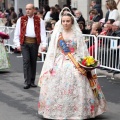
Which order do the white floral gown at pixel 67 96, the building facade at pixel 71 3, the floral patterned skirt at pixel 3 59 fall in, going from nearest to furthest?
the white floral gown at pixel 67 96
the floral patterned skirt at pixel 3 59
the building facade at pixel 71 3

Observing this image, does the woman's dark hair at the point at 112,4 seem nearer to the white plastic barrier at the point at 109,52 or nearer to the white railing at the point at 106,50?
the white railing at the point at 106,50

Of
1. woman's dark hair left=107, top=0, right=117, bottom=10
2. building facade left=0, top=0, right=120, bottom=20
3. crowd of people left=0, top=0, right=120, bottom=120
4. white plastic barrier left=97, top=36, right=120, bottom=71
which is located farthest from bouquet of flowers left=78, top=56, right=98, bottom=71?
building facade left=0, top=0, right=120, bottom=20

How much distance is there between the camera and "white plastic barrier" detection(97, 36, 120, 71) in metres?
11.3

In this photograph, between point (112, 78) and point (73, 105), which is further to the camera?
point (112, 78)

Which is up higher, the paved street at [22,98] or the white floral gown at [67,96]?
the white floral gown at [67,96]

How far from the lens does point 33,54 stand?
9.98 metres

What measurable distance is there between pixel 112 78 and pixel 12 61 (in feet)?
15.4

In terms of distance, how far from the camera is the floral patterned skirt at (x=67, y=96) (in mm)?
7133

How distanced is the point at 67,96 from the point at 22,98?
222 centimetres

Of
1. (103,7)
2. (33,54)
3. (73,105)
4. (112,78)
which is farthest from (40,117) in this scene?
(103,7)

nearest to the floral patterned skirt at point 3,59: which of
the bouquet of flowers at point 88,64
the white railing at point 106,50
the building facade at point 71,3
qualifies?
the white railing at point 106,50

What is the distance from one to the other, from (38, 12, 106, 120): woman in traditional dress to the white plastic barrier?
12.8ft

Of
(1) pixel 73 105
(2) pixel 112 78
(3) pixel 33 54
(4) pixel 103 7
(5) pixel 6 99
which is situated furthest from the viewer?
(4) pixel 103 7

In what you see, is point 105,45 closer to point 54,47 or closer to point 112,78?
point 112,78
